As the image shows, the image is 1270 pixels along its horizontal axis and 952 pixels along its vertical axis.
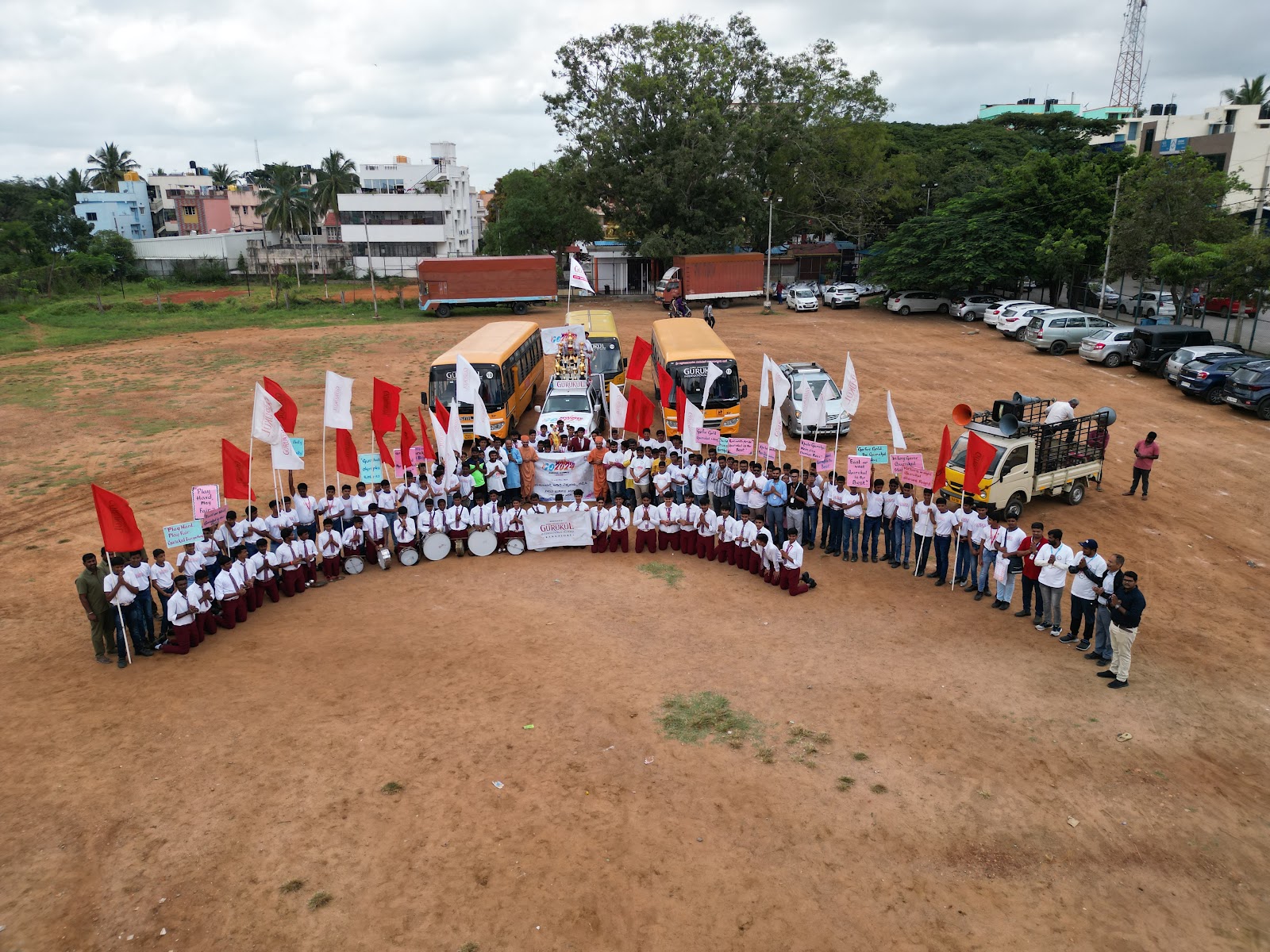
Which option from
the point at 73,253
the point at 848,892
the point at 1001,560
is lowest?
the point at 848,892

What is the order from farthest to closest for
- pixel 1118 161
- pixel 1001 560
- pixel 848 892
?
1. pixel 1118 161
2. pixel 1001 560
3. pixel 848 892

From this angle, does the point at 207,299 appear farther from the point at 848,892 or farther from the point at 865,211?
the point at 848,892

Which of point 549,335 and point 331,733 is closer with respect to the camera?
point 331,733

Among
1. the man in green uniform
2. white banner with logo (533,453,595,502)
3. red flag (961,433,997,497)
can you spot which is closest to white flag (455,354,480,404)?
white banner with logo (533,453,595,502)

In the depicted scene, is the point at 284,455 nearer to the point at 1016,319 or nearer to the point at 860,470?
the point at 860,470

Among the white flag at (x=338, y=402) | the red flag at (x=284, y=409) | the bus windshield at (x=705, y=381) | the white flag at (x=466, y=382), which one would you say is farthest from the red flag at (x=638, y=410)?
the red flag at (x=284, y=409)

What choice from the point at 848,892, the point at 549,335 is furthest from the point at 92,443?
the point at 848,892

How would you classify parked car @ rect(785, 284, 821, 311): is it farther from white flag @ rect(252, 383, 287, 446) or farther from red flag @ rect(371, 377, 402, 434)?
white flag @ rect(252, 383, 287, 446)
